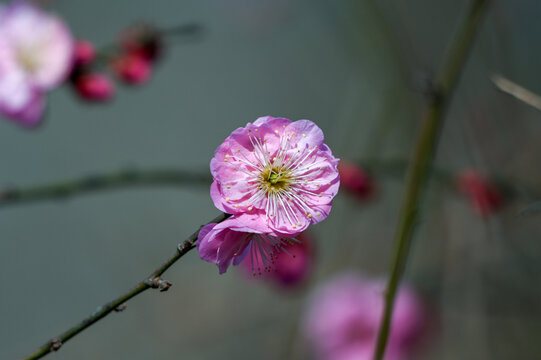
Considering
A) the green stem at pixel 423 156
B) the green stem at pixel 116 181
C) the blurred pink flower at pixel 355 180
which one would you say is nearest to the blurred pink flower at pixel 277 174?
the green stem at pixel 423 156

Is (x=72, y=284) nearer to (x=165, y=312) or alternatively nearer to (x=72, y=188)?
(x=165, y=312)

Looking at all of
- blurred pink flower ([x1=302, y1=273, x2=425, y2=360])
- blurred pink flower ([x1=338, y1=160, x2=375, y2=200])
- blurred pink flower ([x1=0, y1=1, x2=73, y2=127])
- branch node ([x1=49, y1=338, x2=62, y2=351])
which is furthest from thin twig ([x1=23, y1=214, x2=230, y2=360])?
blurred pink flower ([x1=302, y1=273, x2=425, y2=360])

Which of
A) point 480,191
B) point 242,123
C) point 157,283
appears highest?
point 242,123

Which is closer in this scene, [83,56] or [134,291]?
[134,291]

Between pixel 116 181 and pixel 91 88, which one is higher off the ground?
pixel 91 88

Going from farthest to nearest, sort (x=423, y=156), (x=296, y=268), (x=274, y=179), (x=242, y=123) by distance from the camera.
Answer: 1. (x=242, y=123)
2. (x=296, y=268)
3. (x=423, y=156)
4. (x=274, y=179)

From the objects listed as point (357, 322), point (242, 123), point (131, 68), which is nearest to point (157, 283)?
point (131, 68)

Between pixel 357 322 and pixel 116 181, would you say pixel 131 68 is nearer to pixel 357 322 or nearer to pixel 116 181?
pixel 116 181
